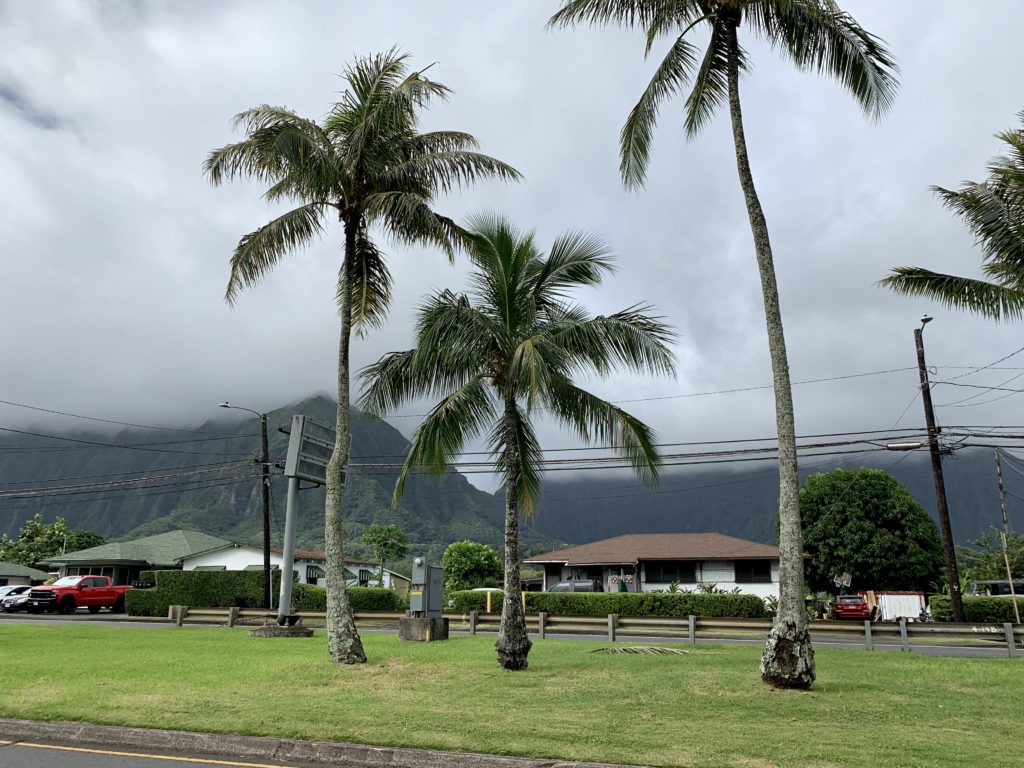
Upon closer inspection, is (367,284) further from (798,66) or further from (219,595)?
(219,595)

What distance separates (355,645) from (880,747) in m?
9.37

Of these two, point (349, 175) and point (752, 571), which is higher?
point (349, 175)

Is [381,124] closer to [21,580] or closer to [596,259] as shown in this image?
[596,259]

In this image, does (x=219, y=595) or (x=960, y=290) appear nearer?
(x=960, y=290)

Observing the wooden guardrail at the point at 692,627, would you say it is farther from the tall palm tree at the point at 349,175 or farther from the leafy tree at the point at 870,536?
the leafy tree at the point at 870,536

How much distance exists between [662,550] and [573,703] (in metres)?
37.2

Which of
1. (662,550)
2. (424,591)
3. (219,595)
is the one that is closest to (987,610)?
(662,550)

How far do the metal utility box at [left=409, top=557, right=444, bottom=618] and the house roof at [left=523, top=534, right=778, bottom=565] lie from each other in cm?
2479

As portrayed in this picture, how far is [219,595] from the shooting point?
3984cm

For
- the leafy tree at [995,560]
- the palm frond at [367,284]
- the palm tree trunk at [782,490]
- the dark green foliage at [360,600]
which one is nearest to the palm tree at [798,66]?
the palm tree trunk at [782,490]

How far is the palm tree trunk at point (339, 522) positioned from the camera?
555 inches

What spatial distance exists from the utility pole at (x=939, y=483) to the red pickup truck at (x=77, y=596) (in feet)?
125

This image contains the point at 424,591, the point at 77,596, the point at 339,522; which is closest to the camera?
the point at 339,522

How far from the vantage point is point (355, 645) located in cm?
1415
